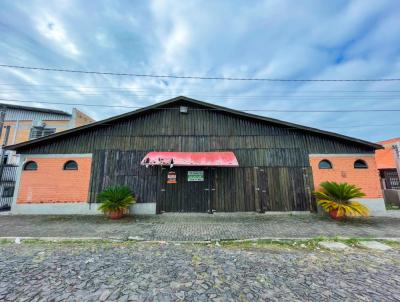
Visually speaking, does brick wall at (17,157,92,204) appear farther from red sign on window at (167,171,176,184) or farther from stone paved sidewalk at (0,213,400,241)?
red sign on window at (167,171,176,184)

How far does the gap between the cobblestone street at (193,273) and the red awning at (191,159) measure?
12.6ft

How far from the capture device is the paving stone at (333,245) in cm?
500

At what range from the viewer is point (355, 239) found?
5.56 meters

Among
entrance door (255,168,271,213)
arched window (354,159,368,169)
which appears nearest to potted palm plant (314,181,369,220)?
arched window (354,159,368,169)

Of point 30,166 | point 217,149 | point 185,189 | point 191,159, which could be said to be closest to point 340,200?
point 217,149

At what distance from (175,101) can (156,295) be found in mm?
9112

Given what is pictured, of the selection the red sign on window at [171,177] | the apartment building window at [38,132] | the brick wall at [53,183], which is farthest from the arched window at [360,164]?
the apartment building window at [38,132]

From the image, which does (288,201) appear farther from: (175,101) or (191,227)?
(175,101)

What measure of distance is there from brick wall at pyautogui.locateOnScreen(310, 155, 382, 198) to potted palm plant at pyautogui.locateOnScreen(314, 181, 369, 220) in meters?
0.88

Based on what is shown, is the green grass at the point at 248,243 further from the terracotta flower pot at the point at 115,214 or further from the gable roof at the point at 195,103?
the gable roof at the point at 195,103

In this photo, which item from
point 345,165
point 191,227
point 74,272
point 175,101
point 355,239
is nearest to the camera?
point 74,272

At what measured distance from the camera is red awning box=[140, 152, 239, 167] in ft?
27.1

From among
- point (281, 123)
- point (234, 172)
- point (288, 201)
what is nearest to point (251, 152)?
point (234, 172)

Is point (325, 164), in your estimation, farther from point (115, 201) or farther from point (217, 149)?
point (115, 201)
